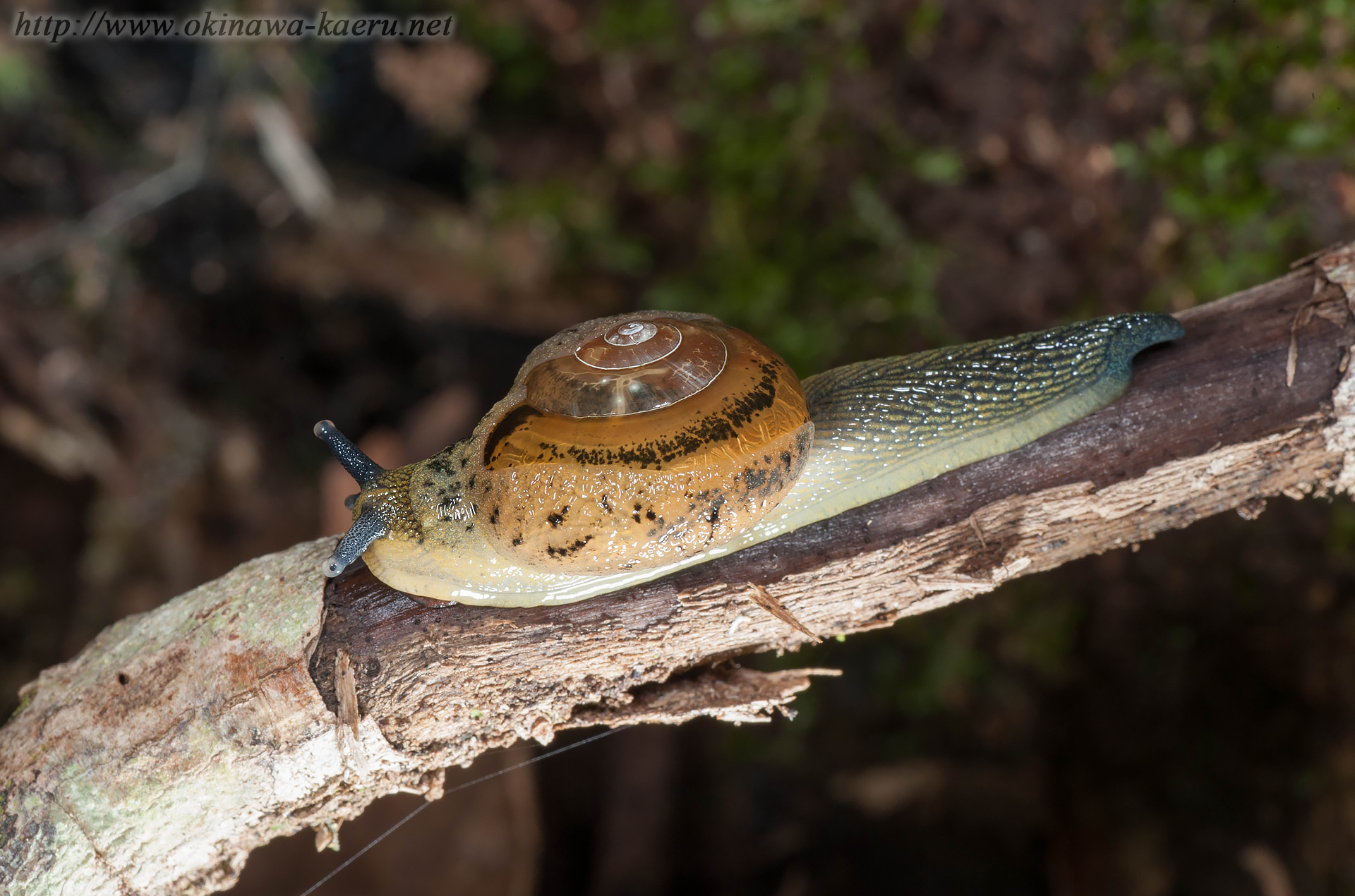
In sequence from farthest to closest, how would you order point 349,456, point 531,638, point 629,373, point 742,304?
point 742,304
point 349,456
point 531,638
point 629,373

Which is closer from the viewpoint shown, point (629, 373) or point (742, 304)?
point (629, 373)

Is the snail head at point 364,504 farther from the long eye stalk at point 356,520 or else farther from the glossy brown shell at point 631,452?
the glossy brown shell at point 631,452

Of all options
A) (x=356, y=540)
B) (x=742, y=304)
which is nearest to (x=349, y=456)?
(x=356, y=540)

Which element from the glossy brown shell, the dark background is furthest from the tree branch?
the dark background

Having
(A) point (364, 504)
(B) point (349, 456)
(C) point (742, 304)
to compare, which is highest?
(C) point (742, 304)

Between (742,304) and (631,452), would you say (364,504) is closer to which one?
(631,452)

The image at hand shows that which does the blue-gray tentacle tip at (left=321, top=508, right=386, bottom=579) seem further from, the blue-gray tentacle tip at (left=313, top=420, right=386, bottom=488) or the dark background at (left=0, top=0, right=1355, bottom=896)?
the dark background at (left=0, top=0, right=1355, bottom=896)
